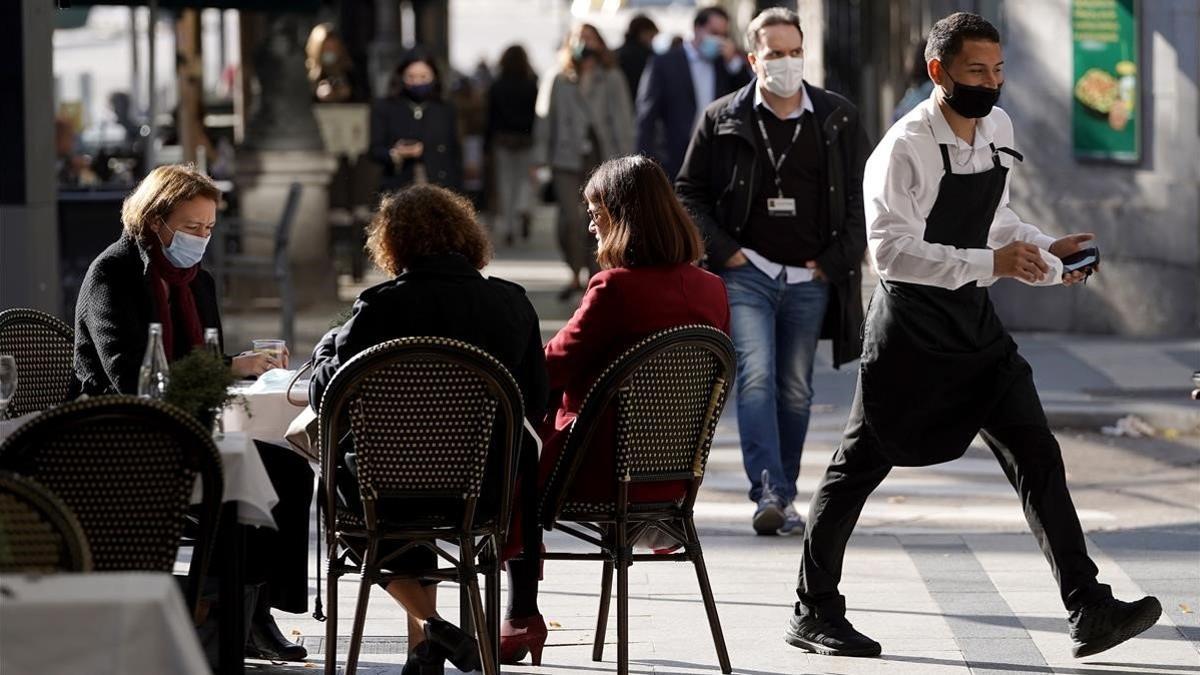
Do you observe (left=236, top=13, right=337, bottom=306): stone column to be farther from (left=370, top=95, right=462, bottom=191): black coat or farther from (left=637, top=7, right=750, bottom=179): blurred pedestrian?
(left=637, top=7, right=750, bottom=179): blurred pedestrian

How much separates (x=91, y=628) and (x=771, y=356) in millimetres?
4803

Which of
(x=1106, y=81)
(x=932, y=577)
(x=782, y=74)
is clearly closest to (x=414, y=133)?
(x=1106, y=81)

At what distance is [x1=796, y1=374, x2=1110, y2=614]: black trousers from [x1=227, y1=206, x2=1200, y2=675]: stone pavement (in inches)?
9.5

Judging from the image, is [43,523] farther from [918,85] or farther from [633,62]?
[633,62]

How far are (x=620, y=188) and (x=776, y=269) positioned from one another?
6.29 ft

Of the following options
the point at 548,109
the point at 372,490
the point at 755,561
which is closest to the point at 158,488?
the point at 372,490

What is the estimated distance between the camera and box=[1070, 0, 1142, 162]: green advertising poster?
14.0 m

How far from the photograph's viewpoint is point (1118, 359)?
12992 millimetres

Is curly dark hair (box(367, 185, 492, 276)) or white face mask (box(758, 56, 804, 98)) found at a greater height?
white face mask (box(758, 56, 804, 98))

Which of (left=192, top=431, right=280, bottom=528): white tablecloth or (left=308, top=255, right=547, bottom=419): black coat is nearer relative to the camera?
(left=192, top=431, right=280, bottom=528): white tablecloth

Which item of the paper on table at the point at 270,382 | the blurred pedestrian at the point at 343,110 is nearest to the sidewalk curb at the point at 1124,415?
the paper on table at the point at 270,382

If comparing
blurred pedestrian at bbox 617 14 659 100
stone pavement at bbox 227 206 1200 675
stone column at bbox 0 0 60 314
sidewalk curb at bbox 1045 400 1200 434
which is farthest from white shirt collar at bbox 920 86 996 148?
blurred pedestrian at bbox 617 14 659 100

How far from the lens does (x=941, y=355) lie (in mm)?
6266

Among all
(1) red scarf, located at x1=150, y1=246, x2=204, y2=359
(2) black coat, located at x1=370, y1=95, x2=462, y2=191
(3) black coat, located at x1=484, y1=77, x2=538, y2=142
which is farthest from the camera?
(3) black coat, located at x1=484, y1=77, x2=538, y2=142
